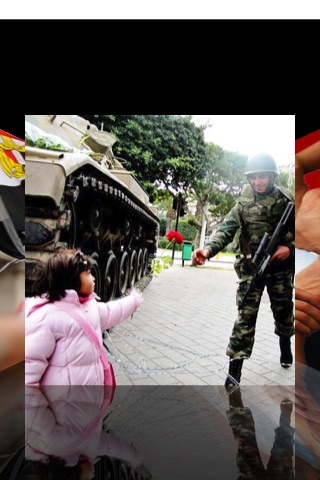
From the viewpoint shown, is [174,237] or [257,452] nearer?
[257,452]

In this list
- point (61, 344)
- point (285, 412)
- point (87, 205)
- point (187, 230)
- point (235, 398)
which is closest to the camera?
point (61, 344)

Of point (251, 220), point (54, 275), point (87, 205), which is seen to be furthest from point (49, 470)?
point (251, 220)

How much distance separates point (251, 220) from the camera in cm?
337

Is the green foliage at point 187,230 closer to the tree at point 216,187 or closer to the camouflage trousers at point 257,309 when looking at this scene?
the tree at point 216,187

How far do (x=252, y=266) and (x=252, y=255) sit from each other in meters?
0.09

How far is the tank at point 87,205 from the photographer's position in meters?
2.75

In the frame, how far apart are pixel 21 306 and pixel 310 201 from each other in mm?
2480

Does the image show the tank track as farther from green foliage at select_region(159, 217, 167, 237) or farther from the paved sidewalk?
the paved sidewalk

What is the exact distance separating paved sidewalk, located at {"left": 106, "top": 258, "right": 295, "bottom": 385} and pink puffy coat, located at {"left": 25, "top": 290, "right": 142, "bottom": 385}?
452mm

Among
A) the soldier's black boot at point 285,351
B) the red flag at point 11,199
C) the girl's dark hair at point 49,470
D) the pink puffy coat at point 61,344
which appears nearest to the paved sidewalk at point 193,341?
the soldier's black boot at point 285,351

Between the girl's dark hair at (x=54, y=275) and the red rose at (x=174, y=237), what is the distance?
1.05m

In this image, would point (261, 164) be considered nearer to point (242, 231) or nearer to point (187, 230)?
point (242, 231)

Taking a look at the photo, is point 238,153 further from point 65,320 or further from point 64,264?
point 65,320

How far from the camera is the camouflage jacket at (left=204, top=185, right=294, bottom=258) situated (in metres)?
3.29
